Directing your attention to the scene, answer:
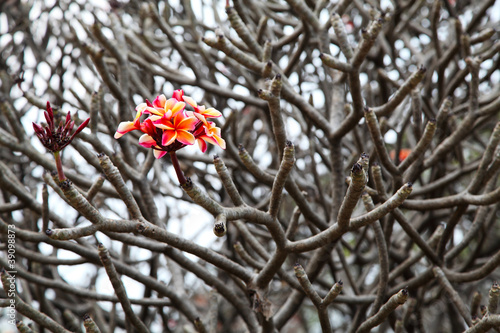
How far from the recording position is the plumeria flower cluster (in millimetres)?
1296

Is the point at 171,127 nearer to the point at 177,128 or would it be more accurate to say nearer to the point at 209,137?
the point at 177,128

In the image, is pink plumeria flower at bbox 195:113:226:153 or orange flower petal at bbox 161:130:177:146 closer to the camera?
orange flower petal at bbox 161:130:177:146

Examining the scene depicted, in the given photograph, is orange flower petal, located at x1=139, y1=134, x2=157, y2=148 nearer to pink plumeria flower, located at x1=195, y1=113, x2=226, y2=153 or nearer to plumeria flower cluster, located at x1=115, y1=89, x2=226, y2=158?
plumeria flower cluster, located at x1=115, y1=89, x2=226, y2=158

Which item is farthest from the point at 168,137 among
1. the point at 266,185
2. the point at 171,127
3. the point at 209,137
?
the point at 266,185

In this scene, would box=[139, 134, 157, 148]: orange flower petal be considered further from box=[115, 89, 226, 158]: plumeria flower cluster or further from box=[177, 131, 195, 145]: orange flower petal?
box=[177, 131, 195, 145]: orange flower petal

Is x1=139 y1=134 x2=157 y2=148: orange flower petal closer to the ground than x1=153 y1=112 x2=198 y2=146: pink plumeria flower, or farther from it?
farther from it

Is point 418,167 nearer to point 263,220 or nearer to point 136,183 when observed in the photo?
point 263,220

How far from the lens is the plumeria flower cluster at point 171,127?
1.30m

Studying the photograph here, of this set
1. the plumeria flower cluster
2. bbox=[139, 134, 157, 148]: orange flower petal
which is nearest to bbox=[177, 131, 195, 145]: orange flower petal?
the plumeria flower cluster

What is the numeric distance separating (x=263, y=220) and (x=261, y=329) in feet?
2.32

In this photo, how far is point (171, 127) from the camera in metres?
1.30

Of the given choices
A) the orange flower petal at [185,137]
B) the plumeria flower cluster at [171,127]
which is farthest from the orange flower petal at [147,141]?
the orange flower petal at [185,137]

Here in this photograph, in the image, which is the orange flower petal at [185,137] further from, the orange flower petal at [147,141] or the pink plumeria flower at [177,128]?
the orange flower petal at [147,141]

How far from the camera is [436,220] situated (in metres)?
3.07
